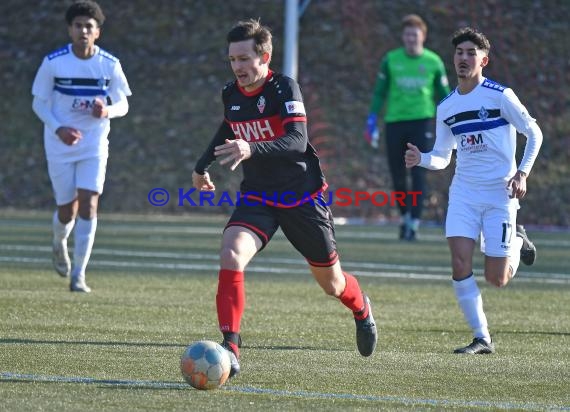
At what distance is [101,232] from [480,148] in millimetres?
9343

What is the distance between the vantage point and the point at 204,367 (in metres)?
6.82

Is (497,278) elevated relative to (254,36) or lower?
lower

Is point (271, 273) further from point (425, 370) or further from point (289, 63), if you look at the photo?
point (289, 63)

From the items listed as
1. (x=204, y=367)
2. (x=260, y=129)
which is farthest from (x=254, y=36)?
(x=204, y=367)

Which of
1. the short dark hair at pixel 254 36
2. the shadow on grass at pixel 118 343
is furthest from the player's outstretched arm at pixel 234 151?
the shadow on grass at pixel 118 343

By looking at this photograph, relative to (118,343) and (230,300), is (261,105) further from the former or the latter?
(118,343)


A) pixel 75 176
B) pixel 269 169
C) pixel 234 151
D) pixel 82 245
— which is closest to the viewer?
pixel 234 151

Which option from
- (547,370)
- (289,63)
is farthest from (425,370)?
(289,63)

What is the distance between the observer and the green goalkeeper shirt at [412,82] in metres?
16.8

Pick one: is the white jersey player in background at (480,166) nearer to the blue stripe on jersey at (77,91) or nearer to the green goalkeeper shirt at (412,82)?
the blue stripe on jersey at (77,91)

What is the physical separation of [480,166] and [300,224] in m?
1.56

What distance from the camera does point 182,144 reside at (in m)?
23.3

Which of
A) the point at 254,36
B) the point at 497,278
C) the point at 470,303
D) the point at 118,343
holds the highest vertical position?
the point at 254,36

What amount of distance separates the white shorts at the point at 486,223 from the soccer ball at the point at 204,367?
2514 millimetres
